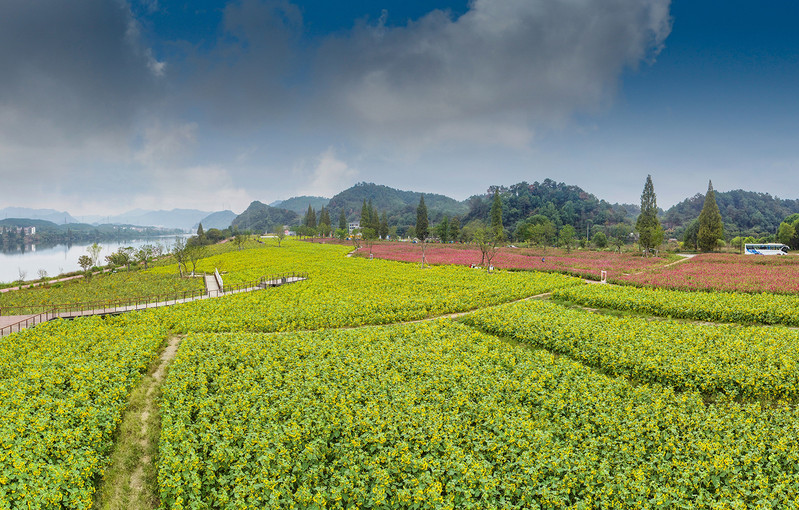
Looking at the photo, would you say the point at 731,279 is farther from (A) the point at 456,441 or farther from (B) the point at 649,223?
(B) the point at 649,223

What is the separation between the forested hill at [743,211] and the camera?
4628 inches

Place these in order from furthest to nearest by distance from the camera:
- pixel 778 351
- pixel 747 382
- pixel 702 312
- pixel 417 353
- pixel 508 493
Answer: pixel 702 312 < pixel 417 353 < pixel 778 351 < pixel 747 382 < pixel 508 493

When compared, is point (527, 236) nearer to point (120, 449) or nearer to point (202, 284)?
point (202, 284)

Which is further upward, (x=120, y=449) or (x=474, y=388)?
(x=474, y=388)

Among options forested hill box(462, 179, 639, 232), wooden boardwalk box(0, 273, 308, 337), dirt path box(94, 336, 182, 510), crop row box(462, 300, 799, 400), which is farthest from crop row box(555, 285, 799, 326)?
forested hill box(462, 179, 639, 232)

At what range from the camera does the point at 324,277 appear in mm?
37625

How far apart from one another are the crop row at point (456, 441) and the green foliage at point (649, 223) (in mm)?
51371

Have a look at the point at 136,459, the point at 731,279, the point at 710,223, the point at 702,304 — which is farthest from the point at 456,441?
the point at 710,223

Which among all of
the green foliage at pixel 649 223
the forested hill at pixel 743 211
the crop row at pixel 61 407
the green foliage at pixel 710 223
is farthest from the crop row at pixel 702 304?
the forested hill at pixel 743 211

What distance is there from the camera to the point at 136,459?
9.30 m

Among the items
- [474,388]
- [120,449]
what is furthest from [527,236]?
[120,449]

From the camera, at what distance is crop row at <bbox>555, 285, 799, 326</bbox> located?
62.4 feet

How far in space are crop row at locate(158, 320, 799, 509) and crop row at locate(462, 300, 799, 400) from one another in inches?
39.3

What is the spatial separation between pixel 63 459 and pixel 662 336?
19.5 m
